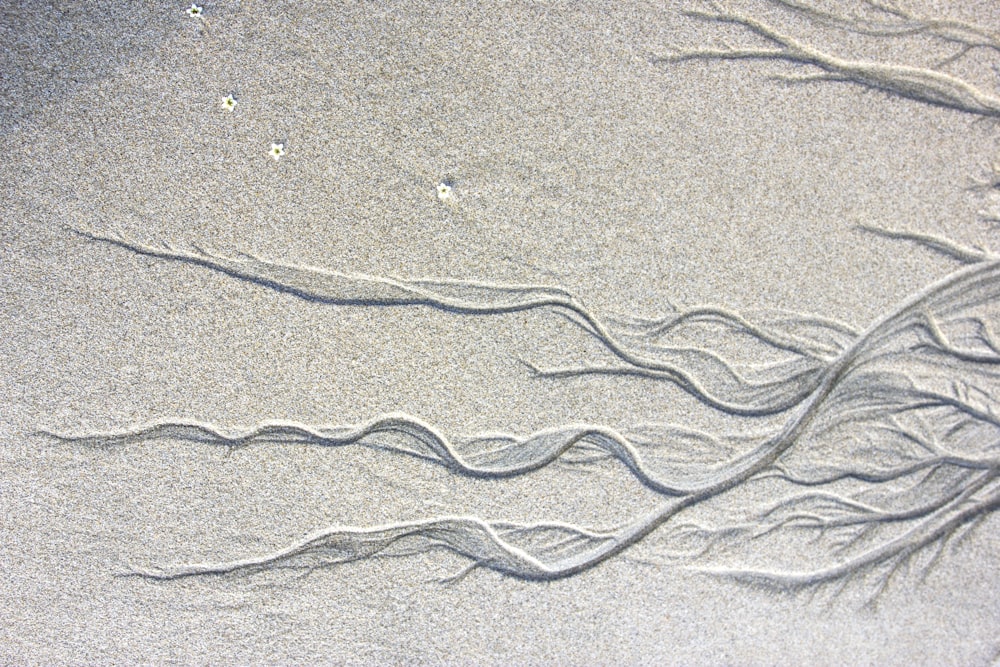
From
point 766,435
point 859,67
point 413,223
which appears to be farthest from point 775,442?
point 413,223

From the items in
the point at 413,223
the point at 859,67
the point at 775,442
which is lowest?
the point at 775,442

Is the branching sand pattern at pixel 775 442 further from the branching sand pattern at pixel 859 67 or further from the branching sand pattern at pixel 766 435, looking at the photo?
the branching sand pattern at pixel 859 67

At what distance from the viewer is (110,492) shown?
4.96 feet

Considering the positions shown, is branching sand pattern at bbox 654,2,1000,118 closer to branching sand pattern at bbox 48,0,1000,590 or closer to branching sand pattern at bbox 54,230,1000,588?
branching sand pattern at bbox 48,0,1000,590

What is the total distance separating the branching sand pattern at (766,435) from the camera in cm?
149

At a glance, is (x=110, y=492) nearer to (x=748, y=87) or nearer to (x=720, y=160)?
(x=720, y=160)

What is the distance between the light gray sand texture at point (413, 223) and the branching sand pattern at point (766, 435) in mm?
33

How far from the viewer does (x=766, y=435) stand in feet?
4.94

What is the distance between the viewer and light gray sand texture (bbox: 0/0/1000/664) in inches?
58.5

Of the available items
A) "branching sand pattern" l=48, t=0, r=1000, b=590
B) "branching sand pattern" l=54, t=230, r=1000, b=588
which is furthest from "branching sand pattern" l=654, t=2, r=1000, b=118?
"branching sand pattern" l=54, t=230, r=1000, b=588

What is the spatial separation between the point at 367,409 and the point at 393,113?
0.77 metres

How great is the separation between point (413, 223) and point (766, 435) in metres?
1.08

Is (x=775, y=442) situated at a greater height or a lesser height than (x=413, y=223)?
lesser

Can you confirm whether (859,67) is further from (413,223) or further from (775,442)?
(413,223)
